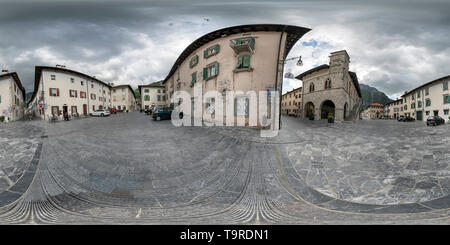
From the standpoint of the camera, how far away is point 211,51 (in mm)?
15195

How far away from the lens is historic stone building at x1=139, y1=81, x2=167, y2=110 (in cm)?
4397

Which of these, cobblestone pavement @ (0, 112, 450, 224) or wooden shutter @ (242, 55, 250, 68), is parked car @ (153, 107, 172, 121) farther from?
wooden shutter @ (242, 55, 250, 68)

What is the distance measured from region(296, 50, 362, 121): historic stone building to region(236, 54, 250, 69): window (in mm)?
5451

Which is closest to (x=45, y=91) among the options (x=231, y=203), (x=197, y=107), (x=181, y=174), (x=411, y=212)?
(x=197, y=107)

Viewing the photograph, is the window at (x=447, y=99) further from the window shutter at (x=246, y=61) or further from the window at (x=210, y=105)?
the window at (x=210, y=105)

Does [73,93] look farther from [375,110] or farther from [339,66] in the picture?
[375,110]

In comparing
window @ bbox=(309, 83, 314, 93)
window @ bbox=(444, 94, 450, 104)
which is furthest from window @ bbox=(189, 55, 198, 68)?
window @ bbox=(444, 94, 450, 104)

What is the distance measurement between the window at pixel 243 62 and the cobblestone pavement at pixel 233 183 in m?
7.33

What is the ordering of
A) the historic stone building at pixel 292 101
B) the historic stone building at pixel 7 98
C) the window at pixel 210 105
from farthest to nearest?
the historic stone building at pixel 292 101 < the historic stone building at pixel 7 98 < the window at pixel 210 105

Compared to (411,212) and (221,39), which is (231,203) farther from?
(221,39)

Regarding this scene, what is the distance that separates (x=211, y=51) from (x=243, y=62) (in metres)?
4.43

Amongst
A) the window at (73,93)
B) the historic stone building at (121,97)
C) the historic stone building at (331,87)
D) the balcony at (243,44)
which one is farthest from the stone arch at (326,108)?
the historic stone building at (121,97)

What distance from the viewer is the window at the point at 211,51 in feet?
47.1

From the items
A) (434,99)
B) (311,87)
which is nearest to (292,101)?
(434,99)
